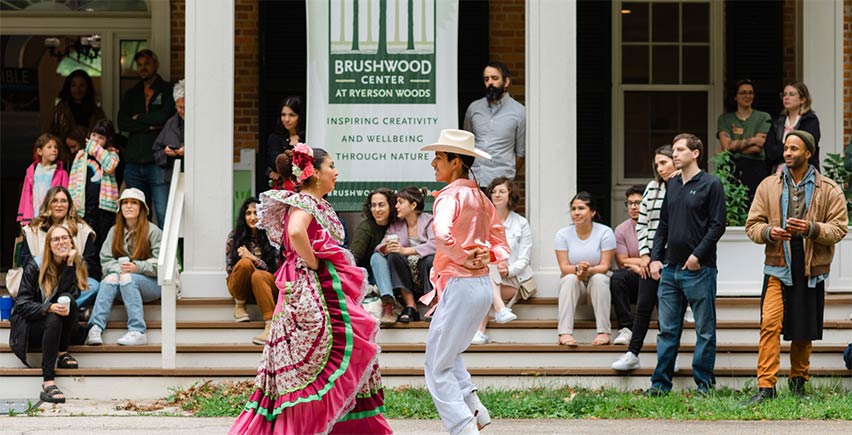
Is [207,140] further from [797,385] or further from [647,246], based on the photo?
[797,385]

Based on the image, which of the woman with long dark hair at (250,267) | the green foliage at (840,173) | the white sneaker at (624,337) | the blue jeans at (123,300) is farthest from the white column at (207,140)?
the green foliage at (840,173)

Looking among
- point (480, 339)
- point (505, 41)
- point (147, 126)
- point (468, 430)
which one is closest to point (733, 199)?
point (480, 339)

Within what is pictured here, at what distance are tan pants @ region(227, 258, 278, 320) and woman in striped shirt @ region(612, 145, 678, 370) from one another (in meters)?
2.89

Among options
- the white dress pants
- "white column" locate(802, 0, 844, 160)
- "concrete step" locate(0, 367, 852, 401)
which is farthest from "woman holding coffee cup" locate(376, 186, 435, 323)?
"white column" locate(802, 0, 844, 160)

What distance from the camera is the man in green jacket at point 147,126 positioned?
12.9 metres

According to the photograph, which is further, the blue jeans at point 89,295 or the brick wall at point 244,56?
the brick wall at point 244,56

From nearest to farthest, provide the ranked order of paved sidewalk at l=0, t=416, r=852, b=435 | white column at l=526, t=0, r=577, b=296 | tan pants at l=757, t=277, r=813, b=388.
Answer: paved sidewalk at l=0, t=416, r=852, b=435, tan pants at l=757, t=277, r=813, b=388, white column at l=526, t=0, r=577, b=296

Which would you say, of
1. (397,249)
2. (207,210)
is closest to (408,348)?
(397,249)

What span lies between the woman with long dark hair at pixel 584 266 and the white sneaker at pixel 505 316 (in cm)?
46

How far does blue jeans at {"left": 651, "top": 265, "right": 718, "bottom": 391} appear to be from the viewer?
10203 mm

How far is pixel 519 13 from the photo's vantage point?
48.9 ft

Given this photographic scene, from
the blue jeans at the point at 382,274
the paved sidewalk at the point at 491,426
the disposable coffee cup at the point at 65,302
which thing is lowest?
the paved sidewalk at the point at 491,426

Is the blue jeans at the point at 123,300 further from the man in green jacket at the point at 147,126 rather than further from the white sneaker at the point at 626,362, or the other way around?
the white sneaker at the point at 626,362

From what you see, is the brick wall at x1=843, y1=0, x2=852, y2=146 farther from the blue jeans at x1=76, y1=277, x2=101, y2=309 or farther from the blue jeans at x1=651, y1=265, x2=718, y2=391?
the blue jeans at x1=76, y1=277, x2=101, y2=309
